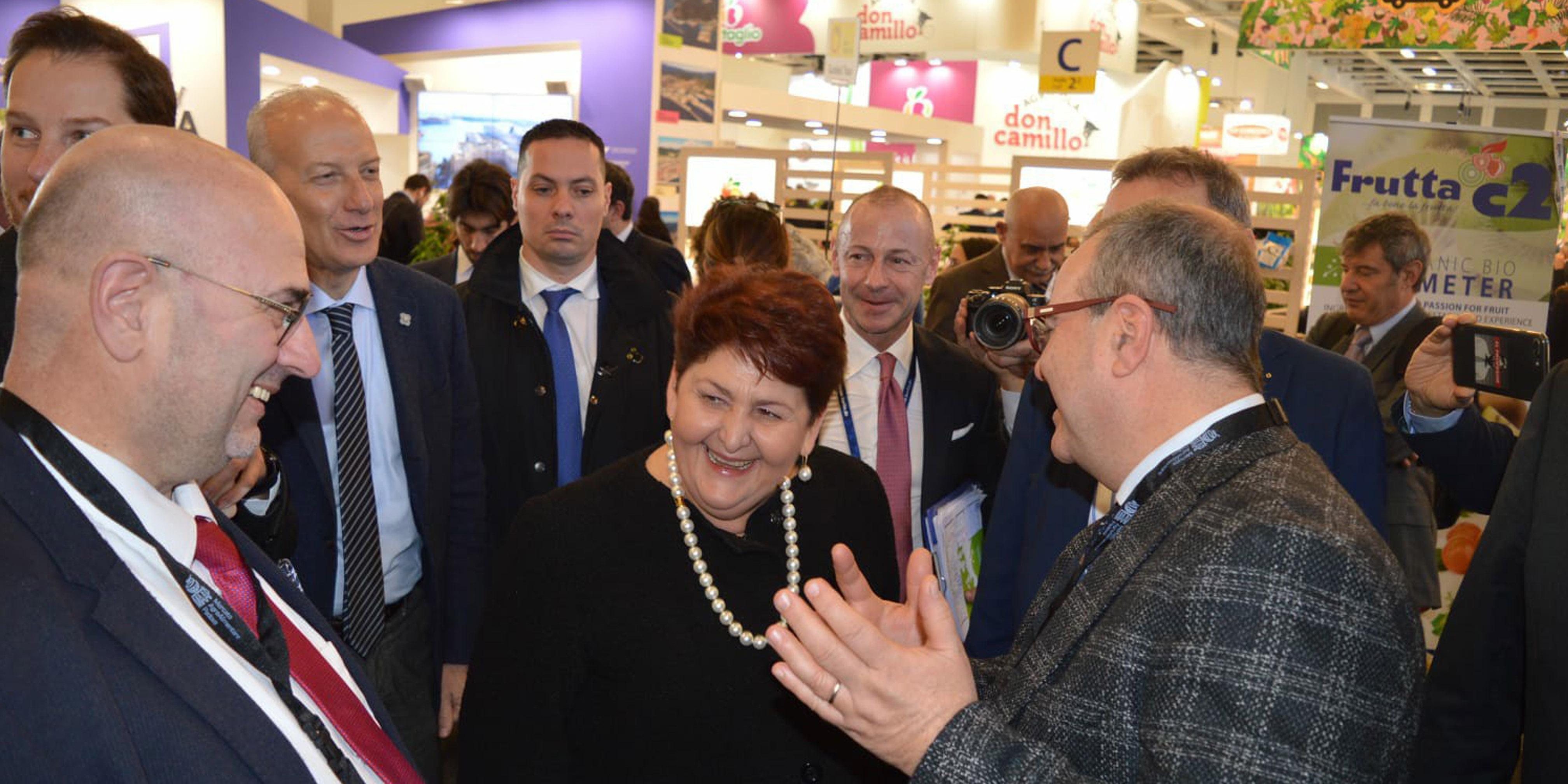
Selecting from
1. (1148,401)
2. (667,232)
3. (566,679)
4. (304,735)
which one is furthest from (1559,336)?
(304,735)

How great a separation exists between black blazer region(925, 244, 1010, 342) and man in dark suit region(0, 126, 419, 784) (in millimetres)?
4251

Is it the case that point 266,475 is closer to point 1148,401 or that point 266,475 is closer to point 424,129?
point 1148,401

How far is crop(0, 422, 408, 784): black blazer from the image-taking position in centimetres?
96

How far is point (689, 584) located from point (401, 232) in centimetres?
597

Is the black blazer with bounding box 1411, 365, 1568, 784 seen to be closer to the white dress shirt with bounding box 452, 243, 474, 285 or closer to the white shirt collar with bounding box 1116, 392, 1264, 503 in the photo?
the white shirt collar with bounding box 1116, 392, 1264, 503

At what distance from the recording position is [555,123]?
3.40 m

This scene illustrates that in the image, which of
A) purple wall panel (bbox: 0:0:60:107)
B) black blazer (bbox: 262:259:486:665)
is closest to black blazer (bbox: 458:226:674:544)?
black blazer (bbox: 262:259:486:665)

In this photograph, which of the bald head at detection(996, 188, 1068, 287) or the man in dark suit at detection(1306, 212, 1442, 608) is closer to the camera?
the man in dark suit at detection(1306, 212, 1442, 608)

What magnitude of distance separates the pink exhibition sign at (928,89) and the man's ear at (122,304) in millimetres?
16211

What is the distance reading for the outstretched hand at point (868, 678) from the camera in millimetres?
1259

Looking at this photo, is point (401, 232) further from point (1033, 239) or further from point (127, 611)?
point (127, 611)

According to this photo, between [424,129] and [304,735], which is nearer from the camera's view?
[304,735]

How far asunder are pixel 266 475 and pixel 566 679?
621mm

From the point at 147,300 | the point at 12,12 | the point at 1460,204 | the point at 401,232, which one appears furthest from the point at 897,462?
the point at 12,12
